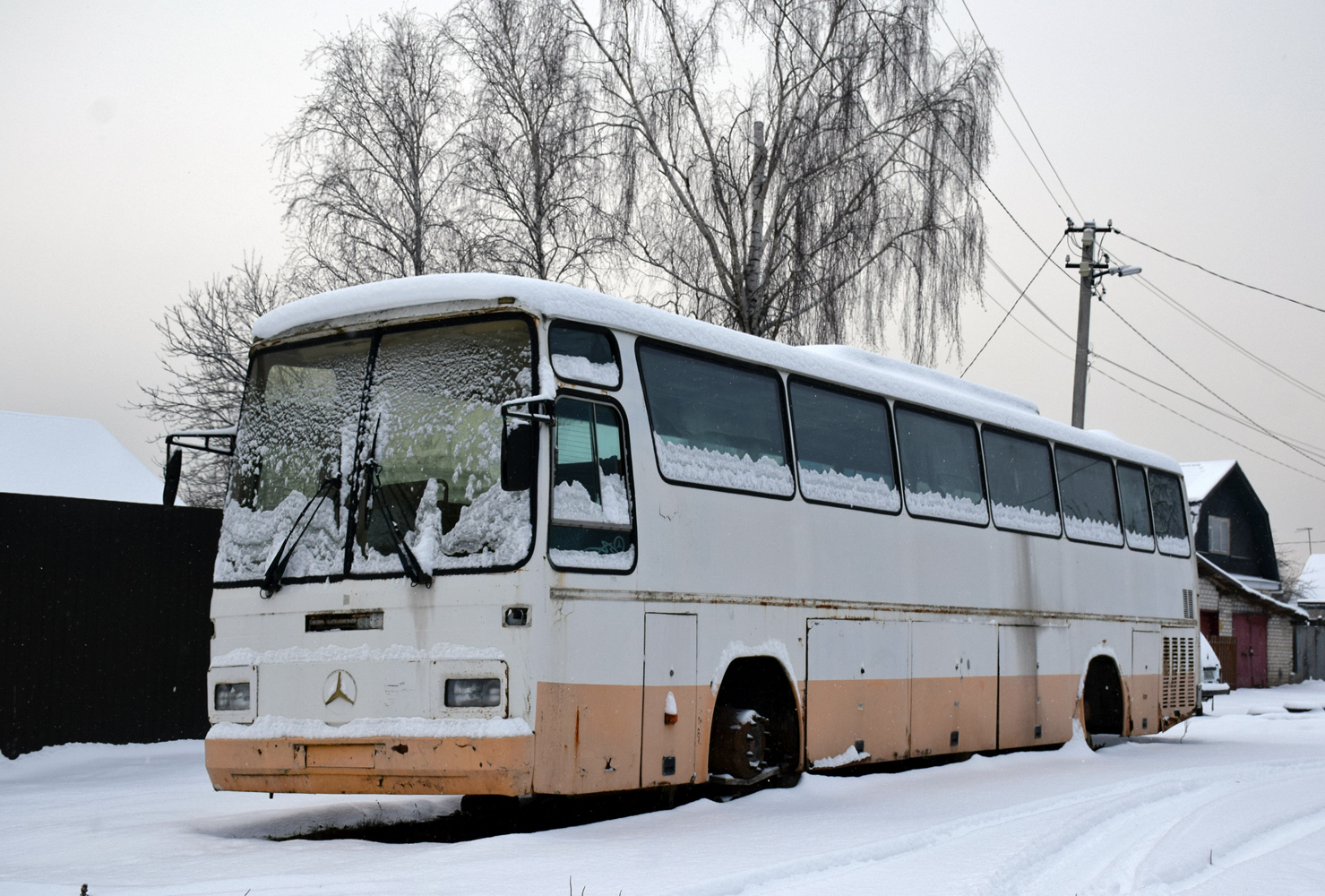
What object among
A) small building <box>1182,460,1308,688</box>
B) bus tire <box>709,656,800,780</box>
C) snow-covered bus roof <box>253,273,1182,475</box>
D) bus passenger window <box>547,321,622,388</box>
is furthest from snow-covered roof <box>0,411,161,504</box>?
small building <box>1182,460,1308,688</box>

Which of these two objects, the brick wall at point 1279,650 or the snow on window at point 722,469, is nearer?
the snow on window at point 722,469

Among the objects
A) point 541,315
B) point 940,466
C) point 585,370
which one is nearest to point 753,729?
point 585,370

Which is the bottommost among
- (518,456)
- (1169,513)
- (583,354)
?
Answer: (518,456)

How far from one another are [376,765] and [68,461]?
99.6ft

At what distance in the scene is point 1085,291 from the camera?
82.1ft

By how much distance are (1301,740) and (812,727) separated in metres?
9.67

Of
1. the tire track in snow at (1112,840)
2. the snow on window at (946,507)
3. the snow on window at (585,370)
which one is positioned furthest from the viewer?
the snow on window at (946,507)

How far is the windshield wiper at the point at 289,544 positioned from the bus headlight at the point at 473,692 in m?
1.36

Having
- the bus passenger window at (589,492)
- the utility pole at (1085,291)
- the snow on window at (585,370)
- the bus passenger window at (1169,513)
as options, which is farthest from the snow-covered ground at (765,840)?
the utility pole at (1085,291)

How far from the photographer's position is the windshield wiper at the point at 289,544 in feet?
26.5

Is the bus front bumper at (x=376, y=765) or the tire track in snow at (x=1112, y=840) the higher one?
the bus front bumper at (x=376, y=765)

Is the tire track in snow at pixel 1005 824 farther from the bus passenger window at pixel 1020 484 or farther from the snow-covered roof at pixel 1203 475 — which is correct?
the snow-covered roof at pixel 1203 475

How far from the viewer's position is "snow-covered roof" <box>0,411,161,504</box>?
33372mm

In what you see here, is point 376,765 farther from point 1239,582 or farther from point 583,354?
point 1239,582
